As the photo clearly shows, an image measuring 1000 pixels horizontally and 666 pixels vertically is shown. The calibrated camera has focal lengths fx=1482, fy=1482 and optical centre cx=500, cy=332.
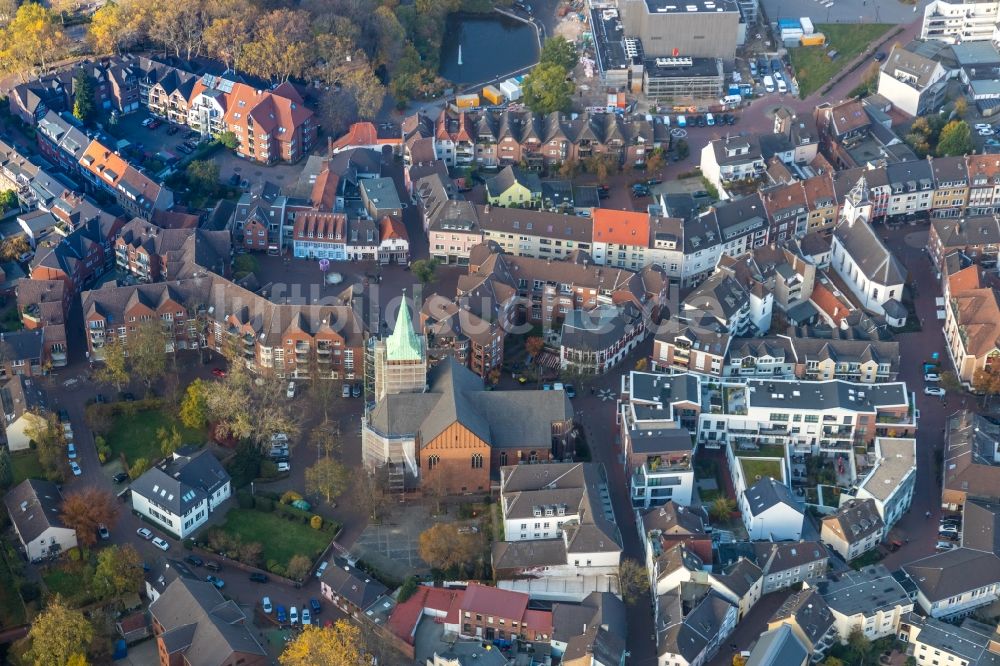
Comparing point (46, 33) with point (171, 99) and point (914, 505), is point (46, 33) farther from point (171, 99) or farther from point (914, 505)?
point (914, 505)

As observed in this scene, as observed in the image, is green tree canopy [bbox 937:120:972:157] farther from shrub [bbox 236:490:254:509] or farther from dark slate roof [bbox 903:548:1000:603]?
shrub [bbox 236:490:254:509]

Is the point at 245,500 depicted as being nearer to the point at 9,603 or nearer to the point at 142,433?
the point at 142,433

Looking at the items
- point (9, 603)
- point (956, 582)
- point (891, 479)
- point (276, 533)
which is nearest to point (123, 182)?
point (276, 533)

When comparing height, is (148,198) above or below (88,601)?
above

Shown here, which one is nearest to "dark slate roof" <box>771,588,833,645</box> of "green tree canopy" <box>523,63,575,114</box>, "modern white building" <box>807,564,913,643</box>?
"modern white building" <box>807,564,913,643</box>

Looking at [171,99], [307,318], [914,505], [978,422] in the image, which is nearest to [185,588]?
[307,318]

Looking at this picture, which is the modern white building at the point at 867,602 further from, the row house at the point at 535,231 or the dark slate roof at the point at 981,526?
the row house at the point at 535,231

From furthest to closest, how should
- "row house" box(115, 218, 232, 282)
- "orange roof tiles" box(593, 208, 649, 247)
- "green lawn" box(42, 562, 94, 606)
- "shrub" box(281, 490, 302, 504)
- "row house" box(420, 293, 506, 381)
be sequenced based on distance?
"orange roof tiles" box(593, 208, 649, 247) < "row house" box(115, 218, 232, 282) < "row house" box(420, 293, 506, 381) < "shrub" box(281, 490, 302, 504) < "green lawn" box(42, 562, 94, 606)
